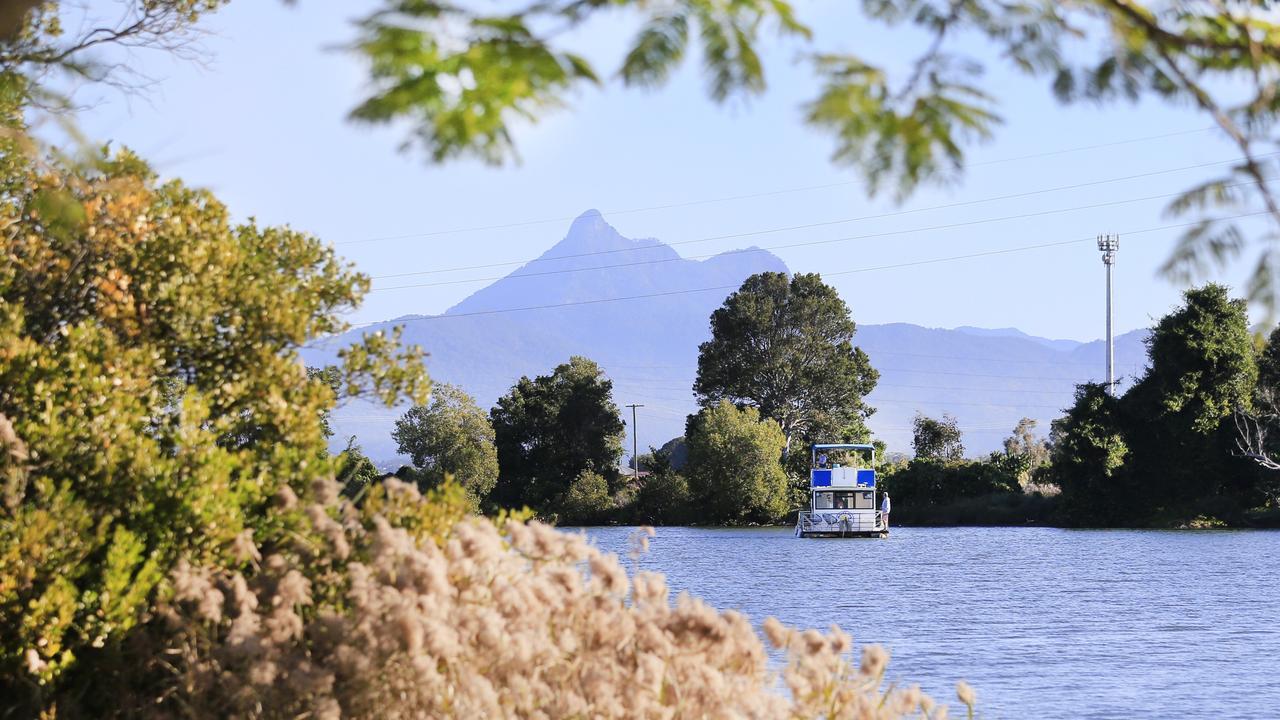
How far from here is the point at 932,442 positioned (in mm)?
80875

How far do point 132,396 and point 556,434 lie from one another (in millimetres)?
68519

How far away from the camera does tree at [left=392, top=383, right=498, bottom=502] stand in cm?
7069

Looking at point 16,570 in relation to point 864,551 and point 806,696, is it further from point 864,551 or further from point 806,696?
point 864,551

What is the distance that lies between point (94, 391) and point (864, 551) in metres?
41.1

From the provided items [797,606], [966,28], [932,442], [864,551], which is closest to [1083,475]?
[864,551]

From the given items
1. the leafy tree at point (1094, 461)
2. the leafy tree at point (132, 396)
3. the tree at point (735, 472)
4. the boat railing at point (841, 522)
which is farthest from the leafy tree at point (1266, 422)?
the leafy tree at point (132, 396)

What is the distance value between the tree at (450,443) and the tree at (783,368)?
1269cm

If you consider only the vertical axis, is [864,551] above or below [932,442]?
below

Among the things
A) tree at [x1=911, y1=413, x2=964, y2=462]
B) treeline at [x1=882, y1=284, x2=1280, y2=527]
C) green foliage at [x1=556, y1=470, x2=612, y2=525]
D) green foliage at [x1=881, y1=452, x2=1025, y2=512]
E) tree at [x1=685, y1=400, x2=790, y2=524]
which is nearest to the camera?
treeline at [x1=882, y1=284, x2=1280, y2=527]

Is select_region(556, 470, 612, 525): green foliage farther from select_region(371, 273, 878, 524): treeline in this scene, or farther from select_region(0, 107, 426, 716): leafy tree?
select_region(0, 107, 426, 716): leafy tree

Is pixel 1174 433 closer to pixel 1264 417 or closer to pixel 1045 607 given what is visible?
pixel 1264 417

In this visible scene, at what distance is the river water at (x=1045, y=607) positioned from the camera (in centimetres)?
1697

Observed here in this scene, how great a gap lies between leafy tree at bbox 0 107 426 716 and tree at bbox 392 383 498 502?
2422 inches

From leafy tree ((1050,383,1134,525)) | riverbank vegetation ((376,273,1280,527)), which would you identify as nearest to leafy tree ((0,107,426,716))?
riverbank vegetation ((376,273,1280,527))
